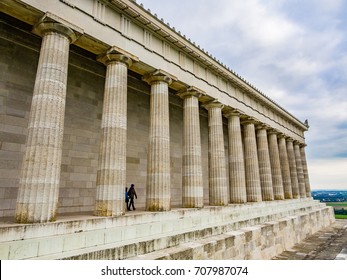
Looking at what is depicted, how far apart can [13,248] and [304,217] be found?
31.7m

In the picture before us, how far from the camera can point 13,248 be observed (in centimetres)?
984

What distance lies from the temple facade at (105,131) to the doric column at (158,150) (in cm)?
8

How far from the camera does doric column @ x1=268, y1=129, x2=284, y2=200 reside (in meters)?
36.0

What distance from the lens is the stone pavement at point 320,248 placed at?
2143cm

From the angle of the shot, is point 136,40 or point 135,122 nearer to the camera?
point 136,40

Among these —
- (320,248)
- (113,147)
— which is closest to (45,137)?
(113,147)

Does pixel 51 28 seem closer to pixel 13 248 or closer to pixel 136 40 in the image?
pixel 136 40

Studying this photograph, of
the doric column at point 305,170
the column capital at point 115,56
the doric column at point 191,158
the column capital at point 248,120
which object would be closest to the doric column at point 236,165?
the column capital at point 248,120

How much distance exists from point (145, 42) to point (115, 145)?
8856mm

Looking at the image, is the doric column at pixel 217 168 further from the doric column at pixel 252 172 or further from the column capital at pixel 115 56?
the column capital at pixel 115 56

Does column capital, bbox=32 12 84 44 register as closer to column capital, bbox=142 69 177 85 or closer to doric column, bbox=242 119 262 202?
column capital, bbox=142 69 177 85

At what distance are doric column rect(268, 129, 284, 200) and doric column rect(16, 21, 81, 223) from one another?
103 ft

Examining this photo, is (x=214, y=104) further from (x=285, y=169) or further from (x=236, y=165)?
(x=285, y=169)

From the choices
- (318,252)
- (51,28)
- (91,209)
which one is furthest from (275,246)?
(51,28)
